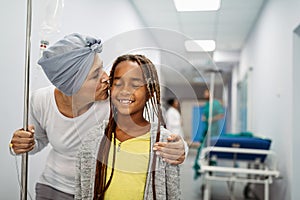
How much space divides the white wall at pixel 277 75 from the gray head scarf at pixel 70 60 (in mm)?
1187

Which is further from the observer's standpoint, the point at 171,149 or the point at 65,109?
the point at 65,109

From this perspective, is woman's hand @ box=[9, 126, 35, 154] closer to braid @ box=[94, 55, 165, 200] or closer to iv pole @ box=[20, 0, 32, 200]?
iv pole @ box=[20, 0, 32, 200]

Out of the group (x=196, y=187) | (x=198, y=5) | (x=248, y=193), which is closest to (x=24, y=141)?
(x=198, y=5)

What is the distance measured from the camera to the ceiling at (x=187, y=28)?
1.08 m

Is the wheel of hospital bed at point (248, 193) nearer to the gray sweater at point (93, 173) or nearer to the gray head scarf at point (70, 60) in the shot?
the gray sweater at point (93, 173)

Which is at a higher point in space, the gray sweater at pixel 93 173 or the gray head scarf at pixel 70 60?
the gray head scarf at pixel 70 60

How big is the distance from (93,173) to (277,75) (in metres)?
1.72

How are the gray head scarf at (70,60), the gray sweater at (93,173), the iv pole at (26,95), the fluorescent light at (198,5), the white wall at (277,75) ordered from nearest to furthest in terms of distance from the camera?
the gray sweater at (93,173)
the gray head scarf at (70,60)
the iv pole at (26,95)
the fluorescent light at (198,5)
the white wall at (277,75)

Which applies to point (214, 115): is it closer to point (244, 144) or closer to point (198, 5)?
point (198, 5)

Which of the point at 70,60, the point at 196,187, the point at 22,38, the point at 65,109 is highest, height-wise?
the point at 22,38

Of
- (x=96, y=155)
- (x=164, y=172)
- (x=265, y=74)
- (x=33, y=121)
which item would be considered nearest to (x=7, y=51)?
(x=33, y=121)

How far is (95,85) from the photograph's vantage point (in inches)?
43.8

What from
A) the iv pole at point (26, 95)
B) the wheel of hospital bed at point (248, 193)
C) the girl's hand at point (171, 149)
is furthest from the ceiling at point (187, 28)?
the wheel of hospital bed at point (248, 193)

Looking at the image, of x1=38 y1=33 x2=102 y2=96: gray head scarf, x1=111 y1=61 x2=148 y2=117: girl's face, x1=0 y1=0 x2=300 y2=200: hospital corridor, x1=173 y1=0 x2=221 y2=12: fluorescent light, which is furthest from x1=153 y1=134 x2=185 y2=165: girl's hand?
x1=173 y1=0 x2=221 y2=12: fluorescent light
